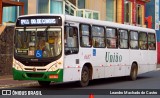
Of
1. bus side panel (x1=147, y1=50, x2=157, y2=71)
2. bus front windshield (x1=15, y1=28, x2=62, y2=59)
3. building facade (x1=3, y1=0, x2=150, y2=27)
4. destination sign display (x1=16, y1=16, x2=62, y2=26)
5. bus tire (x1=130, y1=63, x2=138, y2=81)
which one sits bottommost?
bus tire (x1=130, y1=63, x2=138, y2=81)

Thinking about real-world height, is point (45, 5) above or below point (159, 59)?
above

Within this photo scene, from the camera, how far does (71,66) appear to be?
57.0 feet

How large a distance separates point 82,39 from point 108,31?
2.59m

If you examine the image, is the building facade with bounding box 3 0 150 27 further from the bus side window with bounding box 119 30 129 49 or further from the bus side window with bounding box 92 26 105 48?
the bus side window with bounding box 92 26 105 48

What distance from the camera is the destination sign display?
17.0m

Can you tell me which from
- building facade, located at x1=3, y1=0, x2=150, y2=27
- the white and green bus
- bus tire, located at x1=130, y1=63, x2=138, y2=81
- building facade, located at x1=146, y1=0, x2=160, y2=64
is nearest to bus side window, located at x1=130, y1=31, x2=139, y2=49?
bus tire, located at x1=130, y1=63, x2=138, y2=81

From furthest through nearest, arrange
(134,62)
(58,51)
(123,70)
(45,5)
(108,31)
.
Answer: (45,5), (134,62), (123,70), (108,31), (58,51)

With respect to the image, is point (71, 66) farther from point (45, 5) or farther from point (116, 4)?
point (116, 4)

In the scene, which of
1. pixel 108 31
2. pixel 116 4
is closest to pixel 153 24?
pixel 116 4

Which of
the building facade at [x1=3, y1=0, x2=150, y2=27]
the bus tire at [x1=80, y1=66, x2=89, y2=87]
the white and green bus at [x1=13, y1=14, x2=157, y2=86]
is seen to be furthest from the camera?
the building facade at [x1=3, y1=0, x2=150, y2=27]

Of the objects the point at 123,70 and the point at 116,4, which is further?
the point at 116,4

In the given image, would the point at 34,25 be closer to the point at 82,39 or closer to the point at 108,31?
the point at 82,39

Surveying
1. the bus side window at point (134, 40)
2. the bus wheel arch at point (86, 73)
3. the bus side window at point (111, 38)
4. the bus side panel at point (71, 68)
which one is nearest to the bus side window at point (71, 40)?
the bus side panel at point (71, 68)

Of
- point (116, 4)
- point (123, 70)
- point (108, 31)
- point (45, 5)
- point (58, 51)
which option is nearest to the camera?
point (58, 51)
